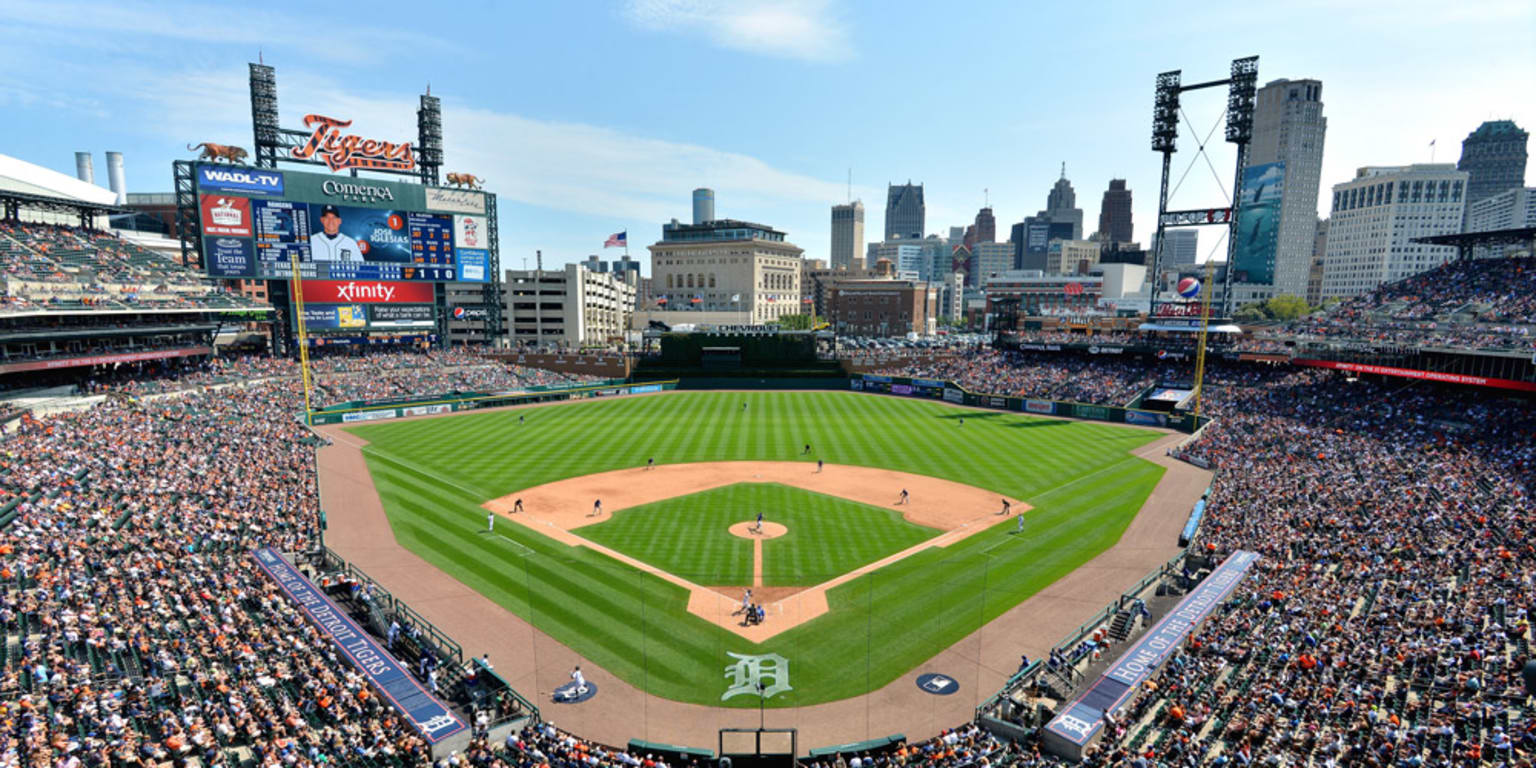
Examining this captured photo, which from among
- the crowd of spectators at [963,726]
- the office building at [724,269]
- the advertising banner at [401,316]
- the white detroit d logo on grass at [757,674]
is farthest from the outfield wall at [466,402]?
the office building at [724,269]

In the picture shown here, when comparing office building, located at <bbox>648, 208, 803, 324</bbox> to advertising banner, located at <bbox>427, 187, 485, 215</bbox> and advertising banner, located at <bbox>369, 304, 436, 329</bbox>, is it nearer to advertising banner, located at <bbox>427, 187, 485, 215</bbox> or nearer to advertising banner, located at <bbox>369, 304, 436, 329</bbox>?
advertising banner, located at <bbox>427, 187, 485, 215</bbox>

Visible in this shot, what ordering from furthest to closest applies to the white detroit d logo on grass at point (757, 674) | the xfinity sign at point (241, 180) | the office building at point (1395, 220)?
the office building at point (1395, 220)
the xfinity sign at point (241, 180)
the white detroit d logo on grass at point (757, 674)

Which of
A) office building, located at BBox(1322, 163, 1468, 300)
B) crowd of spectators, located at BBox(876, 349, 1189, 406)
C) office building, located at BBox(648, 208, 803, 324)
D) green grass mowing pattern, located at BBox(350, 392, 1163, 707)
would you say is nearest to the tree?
office building, located at BBox(648, 208, 803, 324)

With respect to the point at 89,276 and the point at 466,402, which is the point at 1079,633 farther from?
the point at 89,276

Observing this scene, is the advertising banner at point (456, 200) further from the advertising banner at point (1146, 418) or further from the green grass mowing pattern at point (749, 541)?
the advertising banner at point (1146, 418)

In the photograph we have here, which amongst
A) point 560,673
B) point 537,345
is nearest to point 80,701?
point 560,673

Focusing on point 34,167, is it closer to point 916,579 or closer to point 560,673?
point 560,673
